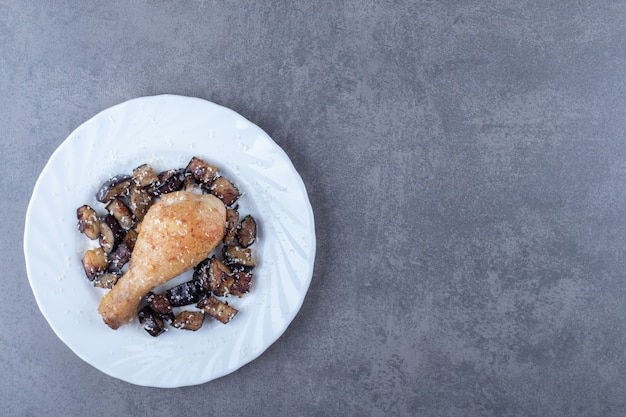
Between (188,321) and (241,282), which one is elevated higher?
(241,282)

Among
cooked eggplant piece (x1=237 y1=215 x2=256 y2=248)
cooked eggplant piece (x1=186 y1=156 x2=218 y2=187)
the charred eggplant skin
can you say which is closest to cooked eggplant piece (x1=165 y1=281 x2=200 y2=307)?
the charred eggplant skin

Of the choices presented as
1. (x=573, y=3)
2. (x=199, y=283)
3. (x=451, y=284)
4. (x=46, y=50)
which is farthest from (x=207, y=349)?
(x=573, y=3)

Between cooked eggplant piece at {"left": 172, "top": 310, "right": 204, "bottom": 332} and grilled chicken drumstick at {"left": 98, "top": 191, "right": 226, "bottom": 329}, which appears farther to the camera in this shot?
cooked eggplant piece at {"left": 172, "top": 310, "right": 204, "bottom": 332}

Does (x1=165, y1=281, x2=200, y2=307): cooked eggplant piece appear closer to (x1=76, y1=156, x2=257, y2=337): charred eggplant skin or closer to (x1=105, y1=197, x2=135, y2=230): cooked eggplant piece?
(x1=76, y1=156, x2=257, y2=337): charred eggplant skin

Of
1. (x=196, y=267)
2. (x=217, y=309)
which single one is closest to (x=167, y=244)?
(x=196, y=267)

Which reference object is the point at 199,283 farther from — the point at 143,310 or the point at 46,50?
the point at 46,50

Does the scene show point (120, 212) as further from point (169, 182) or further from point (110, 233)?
point (169, 182)
